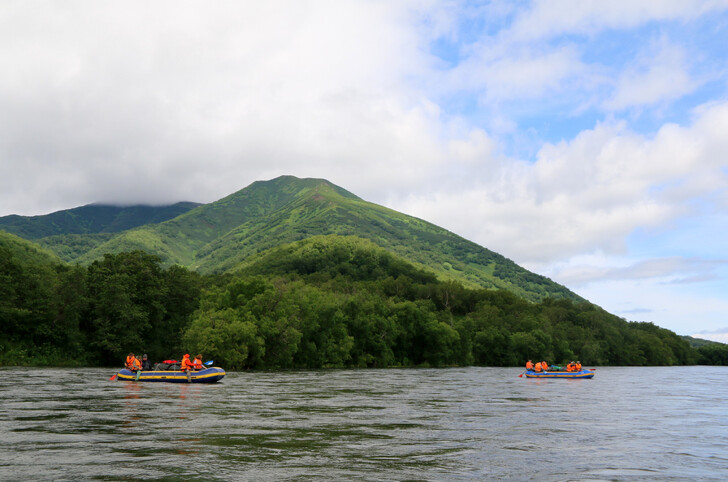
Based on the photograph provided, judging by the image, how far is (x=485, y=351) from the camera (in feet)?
581

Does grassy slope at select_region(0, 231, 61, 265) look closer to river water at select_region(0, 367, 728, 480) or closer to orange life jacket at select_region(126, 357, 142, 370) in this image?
orange life jacket at select_region(126, 357, 142, 370)

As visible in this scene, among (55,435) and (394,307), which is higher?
(394,307)

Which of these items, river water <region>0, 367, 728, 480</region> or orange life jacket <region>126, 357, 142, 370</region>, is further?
orange life jacket <region>126, 357, 142, 370</region>

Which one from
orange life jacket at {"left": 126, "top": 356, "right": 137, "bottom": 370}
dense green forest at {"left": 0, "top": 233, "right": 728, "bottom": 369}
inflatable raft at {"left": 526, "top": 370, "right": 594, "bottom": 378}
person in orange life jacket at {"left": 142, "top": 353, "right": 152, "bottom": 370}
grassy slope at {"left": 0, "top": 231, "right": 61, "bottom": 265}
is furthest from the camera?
grassy slope at {"left": 0, "top": 231, "right": 61, "bottom": 265}

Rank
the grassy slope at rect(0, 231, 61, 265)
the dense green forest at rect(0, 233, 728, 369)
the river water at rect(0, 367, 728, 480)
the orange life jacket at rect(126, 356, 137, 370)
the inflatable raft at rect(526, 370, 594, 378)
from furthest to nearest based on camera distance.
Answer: the grassy slope at rect(0, 231, 61, 265)
the dense green forest at rect(0, 233, 728, 369)
the inflatable raft at rect(526, 370, 594, 378)
the orange life jacket at rect(126, 356, 137, 370)
the river water at rect(0, 367, 728, 480)

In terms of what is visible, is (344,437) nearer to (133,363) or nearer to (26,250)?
(133,363)

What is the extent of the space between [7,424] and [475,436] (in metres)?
24.6

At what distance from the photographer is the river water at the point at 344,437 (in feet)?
73.4

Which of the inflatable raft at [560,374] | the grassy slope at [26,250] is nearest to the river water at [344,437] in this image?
the inflatable raft at [560,374]

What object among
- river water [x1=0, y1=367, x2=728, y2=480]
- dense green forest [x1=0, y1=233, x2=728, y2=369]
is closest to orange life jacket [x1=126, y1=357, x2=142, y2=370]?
river water [x1=0, y1=367, x2=728, y2=480]

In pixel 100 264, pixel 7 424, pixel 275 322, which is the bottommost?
pixel 7 424

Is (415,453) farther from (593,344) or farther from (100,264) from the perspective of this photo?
(593,344)

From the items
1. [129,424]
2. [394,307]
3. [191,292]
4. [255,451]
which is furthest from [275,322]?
[255,451]

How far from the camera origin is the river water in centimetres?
2238
